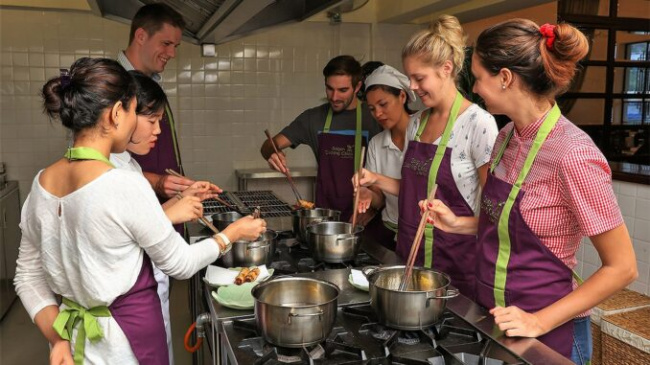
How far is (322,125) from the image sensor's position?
3.04m

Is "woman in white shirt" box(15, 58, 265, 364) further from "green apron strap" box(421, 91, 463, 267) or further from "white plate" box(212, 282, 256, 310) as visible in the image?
"green apron strap" box(421, 91, 463, 267)

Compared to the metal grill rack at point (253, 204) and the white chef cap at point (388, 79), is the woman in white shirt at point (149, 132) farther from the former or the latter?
the white chef cap at point (388, 79)

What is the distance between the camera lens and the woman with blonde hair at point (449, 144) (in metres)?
1.88

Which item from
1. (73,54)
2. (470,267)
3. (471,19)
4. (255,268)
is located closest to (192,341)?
(255,268)

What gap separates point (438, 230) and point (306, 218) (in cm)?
50

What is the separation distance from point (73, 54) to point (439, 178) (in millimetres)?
3692

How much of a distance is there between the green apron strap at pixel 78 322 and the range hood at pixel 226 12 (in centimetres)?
114

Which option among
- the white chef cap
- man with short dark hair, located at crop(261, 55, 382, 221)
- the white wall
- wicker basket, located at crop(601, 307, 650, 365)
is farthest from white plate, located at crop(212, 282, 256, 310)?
the white wall

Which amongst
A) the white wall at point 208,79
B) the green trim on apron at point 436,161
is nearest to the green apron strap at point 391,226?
the green trim on apron at point 436,161

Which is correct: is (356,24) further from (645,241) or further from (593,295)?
(593,295)

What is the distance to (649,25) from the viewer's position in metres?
4.00

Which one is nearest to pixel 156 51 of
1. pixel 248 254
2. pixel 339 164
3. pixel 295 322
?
pixel 339 164

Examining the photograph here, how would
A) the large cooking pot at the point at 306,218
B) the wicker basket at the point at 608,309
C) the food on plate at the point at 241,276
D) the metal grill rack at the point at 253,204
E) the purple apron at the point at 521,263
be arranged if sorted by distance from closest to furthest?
the purple apron at the point at 521,263 → the food on plate at the point at 241,276 → the large cooking pot at the point at 306,218 → the wicker basket at the point at 608,309 → the metal grill rack at the point at 253,204

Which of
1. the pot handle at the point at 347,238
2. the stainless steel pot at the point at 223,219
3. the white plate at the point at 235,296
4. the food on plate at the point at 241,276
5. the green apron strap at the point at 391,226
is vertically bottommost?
the white plate at the point at 235,296
